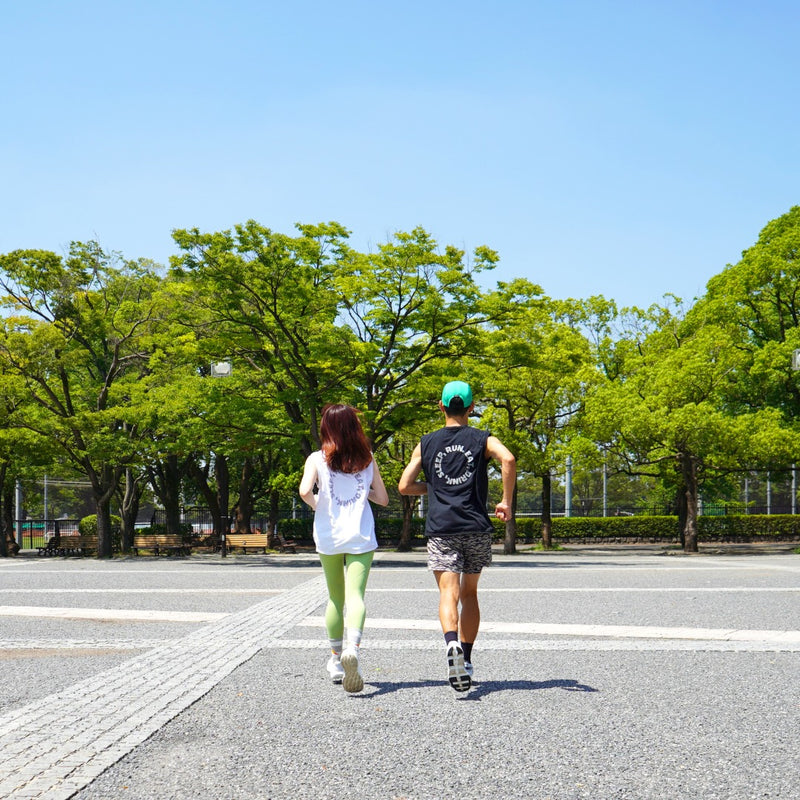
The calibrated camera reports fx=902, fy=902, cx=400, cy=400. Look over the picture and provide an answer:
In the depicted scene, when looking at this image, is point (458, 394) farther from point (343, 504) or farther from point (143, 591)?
point (143, 591)

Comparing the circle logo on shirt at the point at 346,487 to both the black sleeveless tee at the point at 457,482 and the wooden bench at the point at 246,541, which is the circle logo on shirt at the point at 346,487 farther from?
the wooden bench at the point at 246,541

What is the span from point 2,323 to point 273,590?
1568cm

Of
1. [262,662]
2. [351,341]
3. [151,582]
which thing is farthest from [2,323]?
[262,662]

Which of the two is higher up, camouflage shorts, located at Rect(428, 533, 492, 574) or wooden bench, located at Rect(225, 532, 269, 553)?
camouflage shorts, located at Rect(428, 533, 492, 574)

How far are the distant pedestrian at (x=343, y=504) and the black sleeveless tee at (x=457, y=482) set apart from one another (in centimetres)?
33

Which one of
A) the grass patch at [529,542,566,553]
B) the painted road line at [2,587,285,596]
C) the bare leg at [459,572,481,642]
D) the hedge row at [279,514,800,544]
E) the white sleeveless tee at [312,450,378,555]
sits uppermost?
the white sleeveless tee at [312,450,378,555]

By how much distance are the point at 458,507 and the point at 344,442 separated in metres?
0.79

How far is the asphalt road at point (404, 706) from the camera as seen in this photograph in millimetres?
3639

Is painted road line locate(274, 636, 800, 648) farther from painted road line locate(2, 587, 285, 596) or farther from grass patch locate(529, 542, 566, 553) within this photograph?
grass patch locate(529, 542, 566, 553)

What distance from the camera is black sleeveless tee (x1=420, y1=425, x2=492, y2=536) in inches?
212

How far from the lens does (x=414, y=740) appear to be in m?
4.24

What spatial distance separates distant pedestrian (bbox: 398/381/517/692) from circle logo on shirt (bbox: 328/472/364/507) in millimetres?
267

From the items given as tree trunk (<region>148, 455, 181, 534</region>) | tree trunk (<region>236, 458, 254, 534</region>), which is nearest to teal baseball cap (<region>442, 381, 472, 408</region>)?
tree trunk (<region>236, 458, 254, 534</region>)

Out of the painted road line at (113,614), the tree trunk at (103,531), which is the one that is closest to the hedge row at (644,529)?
the tree trunk at (103,531)
